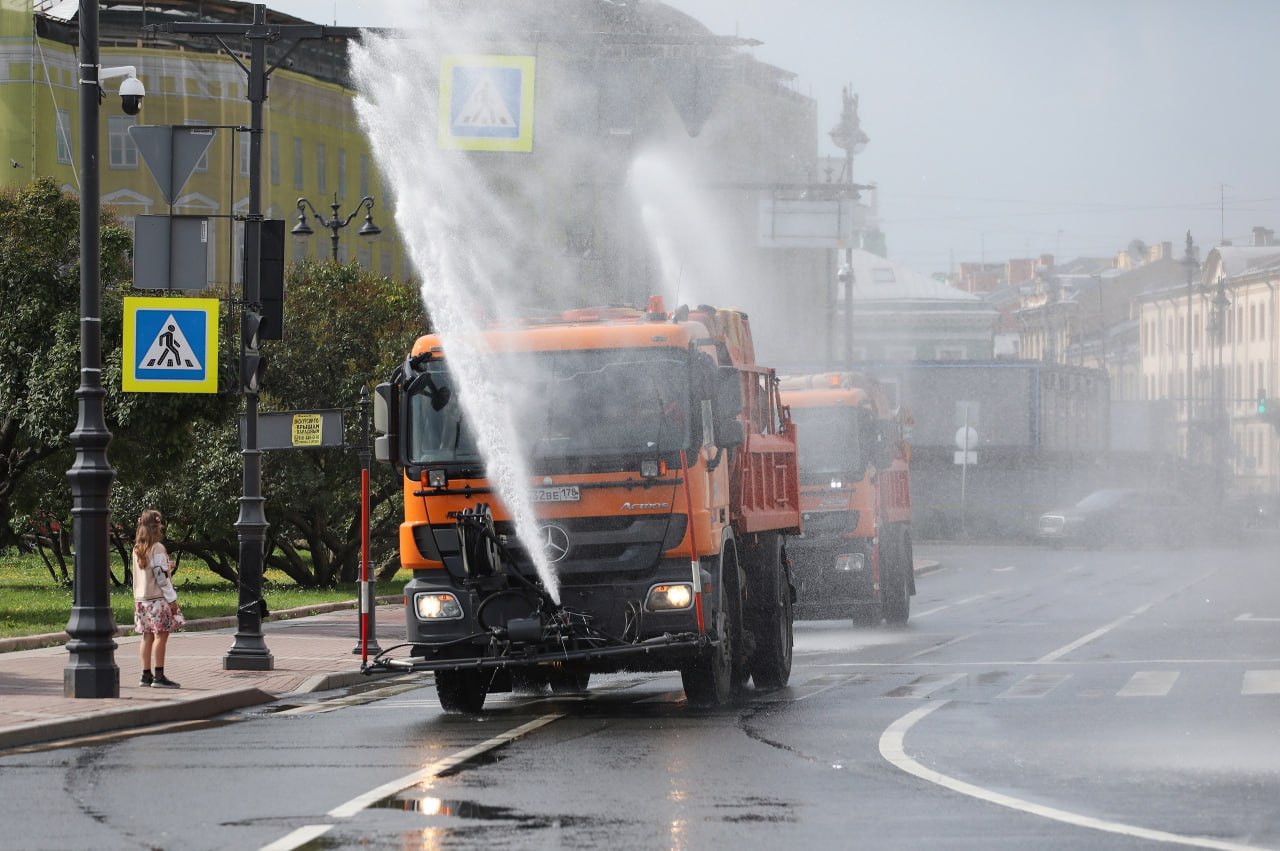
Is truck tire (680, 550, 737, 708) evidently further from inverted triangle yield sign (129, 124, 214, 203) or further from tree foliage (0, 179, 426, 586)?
tree foliage (0, 179, 426, 586)

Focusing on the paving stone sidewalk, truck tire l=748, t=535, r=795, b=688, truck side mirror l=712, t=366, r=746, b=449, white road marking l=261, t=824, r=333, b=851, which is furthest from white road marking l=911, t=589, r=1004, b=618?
white road marking l=261, t=824, r=333, b=851

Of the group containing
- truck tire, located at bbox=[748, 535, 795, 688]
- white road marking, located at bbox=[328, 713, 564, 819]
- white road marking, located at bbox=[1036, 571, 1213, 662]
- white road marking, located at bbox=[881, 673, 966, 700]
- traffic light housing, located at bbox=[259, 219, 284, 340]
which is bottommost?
white road marking, located at bbox=[1036, 571, 1213, 662]

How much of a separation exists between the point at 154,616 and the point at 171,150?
13.2 ft

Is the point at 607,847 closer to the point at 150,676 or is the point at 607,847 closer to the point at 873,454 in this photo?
the point at 150,676

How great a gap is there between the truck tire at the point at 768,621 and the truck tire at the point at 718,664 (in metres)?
1.50

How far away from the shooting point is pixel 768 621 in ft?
60.0

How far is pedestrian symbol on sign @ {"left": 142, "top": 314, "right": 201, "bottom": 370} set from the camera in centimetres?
1864

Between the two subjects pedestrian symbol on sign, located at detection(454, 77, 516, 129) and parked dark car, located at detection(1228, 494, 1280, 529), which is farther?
parked dark car, located at detection(1228, 494, 1280, 529)

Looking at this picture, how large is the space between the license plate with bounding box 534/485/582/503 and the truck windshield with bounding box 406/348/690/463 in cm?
24

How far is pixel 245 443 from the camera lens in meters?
20.9

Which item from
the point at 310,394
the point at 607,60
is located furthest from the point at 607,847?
the point at 607,60

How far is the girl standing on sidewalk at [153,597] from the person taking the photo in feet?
59.7

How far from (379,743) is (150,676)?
496 centimetres

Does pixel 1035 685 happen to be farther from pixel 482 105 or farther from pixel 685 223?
pixel 685 223
